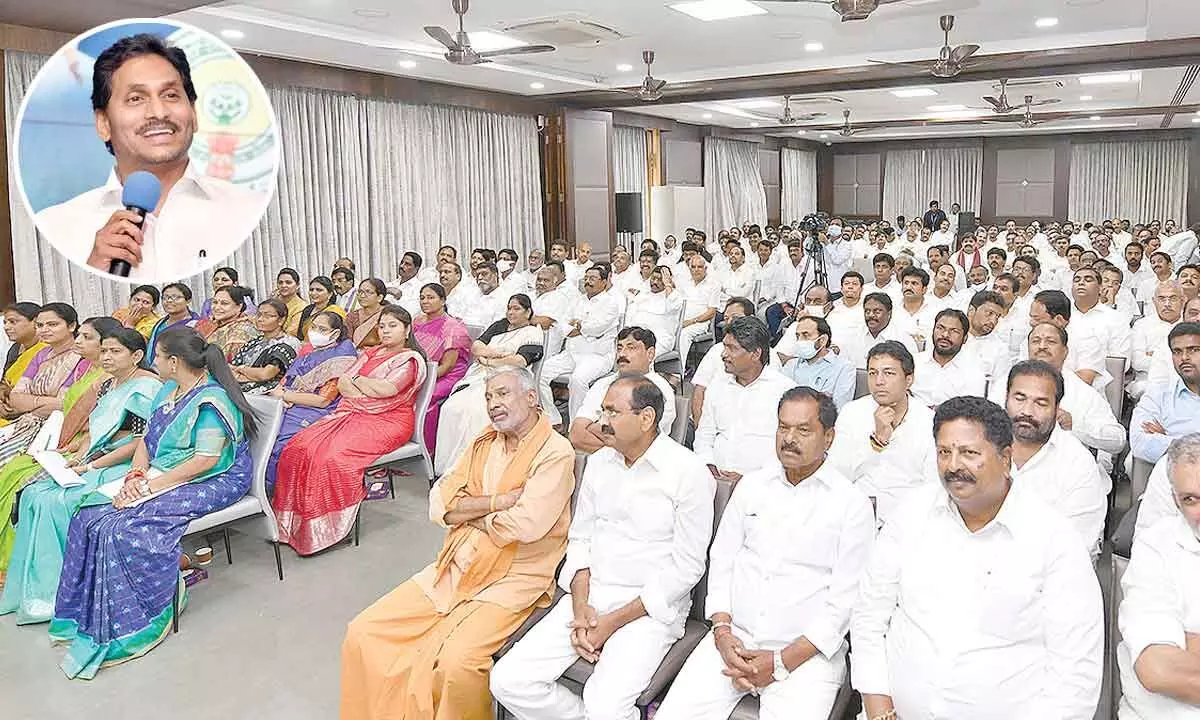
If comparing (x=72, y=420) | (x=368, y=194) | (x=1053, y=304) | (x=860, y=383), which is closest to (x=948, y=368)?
(x=860, y=383)

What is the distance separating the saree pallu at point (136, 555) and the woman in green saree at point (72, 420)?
619 millimetres

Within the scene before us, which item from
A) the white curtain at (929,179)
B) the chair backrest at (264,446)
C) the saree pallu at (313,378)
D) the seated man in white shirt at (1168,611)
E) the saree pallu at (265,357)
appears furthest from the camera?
the white curtain at (929,179)

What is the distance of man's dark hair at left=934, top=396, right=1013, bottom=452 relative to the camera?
1.96 m

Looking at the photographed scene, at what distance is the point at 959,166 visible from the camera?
1886 centimetres

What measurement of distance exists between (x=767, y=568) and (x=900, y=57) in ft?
22.8

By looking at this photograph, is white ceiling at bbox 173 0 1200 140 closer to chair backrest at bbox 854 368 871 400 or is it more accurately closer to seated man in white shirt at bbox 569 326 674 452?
chair backrest at bbox 854 368 871 400

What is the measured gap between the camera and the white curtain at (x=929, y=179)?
18750mm

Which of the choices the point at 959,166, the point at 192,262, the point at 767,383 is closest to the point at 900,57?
the point at 767,383

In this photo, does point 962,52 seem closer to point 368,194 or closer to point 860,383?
point 860,383

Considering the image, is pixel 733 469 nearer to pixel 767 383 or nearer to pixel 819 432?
pixel 767 383

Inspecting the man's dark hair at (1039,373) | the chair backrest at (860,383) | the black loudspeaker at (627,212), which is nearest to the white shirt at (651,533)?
the man's dark hair at (1039,373)

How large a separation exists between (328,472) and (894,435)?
2511mm

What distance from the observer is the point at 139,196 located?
1.65 m

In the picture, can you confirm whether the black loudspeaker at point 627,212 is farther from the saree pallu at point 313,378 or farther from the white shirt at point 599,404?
the white shirt at point 599,404
